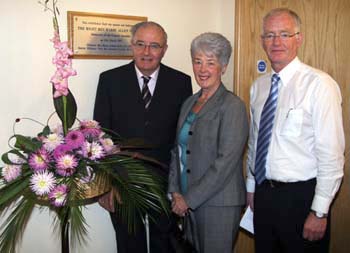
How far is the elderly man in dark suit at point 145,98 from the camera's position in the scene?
2111 millimetres

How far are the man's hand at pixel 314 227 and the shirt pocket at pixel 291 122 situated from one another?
0.37 meters

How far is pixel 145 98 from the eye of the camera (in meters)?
2.16

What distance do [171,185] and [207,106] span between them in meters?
0.46

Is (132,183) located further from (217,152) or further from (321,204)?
(321,204)

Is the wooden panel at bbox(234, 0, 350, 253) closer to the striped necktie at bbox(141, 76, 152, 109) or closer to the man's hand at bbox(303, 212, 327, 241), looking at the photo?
the striped necktie at bbox(141, 76, 152, 109)

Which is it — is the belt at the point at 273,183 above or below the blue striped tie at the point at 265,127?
below

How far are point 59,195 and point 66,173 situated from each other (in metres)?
0.09

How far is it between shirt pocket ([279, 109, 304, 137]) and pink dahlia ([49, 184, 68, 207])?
3.25ft

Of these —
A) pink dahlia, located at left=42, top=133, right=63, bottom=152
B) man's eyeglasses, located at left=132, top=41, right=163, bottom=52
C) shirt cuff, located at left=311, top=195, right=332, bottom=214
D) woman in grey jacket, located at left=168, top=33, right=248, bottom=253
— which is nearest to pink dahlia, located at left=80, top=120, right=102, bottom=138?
pink dahlia, located at left=42, top=133, right=63, bottom=152

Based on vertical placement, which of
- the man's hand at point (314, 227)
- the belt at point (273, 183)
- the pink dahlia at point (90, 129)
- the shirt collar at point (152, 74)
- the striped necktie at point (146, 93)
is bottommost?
the man's hand at point (314, 227)

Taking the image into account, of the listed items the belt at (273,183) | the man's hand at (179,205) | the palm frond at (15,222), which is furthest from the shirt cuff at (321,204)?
the palm frond at (15,222)

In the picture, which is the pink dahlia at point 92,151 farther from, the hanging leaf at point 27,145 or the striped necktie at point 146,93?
the striped necktie at point 146,93

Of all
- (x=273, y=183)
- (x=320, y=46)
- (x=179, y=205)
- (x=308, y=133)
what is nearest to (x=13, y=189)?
(x=179, y=205)

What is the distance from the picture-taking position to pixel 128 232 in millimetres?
2223
